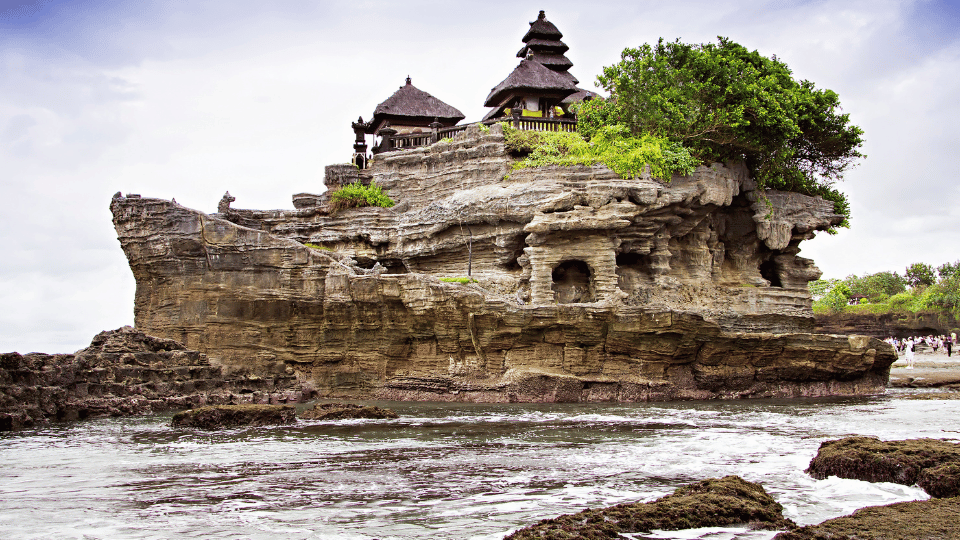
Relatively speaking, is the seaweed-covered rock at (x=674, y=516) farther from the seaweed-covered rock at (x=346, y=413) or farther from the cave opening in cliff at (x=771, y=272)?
the cave opening in cliff at (x=771, y=272)

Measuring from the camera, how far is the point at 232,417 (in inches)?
648

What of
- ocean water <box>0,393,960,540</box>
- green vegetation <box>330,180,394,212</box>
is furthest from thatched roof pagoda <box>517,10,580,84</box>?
ocean water <box>0,393,960,540</box>

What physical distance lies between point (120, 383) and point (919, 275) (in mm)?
57692

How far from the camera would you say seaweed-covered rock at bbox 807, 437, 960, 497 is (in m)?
8.29

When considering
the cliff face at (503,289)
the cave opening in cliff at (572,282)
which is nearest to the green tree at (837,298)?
the cliff face at (503,289)

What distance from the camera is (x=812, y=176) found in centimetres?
3169

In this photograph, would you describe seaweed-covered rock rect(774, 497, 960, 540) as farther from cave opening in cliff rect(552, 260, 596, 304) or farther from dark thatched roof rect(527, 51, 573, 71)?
dark thatched roof rect(527, 51, 573, 71)

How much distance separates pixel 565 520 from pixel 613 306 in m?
13.9

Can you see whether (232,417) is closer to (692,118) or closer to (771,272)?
(692,118)

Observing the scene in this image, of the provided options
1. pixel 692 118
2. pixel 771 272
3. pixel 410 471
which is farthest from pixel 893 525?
pixel 771 272

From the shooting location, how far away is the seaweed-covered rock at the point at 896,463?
829 centimetres

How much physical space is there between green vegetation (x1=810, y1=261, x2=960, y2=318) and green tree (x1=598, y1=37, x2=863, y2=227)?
22012 millimetres

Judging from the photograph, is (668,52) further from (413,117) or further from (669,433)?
(669,433)

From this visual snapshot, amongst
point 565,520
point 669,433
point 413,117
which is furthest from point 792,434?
point 413,117
